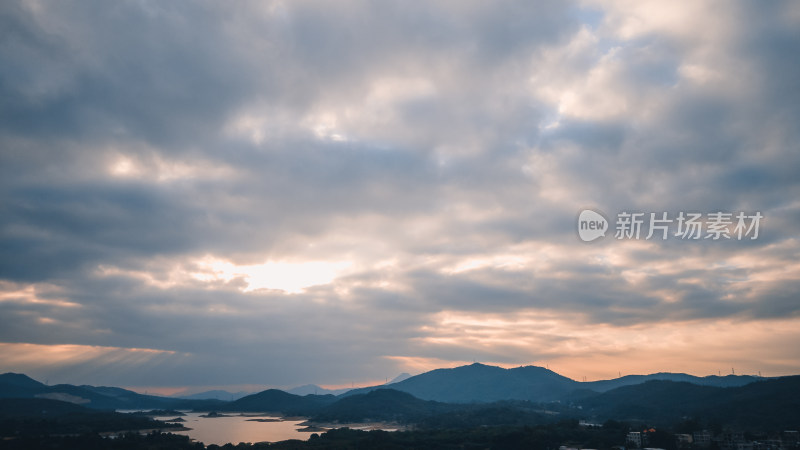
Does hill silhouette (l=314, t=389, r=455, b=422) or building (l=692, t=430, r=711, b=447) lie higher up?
building (l=692, t=430, r=711, b=447)

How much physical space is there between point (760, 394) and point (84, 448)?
419 ft

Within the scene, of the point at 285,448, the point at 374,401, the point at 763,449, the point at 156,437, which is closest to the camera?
the point at 763,449

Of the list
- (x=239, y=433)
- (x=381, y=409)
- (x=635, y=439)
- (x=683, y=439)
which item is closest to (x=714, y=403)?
(x=683, y=439)

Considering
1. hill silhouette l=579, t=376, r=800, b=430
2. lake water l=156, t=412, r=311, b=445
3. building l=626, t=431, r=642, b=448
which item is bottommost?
lake water l=156, t=412, r=311, b=445

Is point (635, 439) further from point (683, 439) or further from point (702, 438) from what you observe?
point (702, 438)

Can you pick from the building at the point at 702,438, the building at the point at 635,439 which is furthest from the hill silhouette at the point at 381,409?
the building at the point at 702,438

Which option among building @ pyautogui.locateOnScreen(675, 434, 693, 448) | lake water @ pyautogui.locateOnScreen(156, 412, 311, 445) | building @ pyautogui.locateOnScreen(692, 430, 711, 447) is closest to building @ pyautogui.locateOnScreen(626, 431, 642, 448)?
building @ pyautogui.locateOnScreen(675, 434, 693, 448)

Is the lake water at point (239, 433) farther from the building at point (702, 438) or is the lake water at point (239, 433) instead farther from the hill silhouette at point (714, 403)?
the hill silhouette at point (714, 403)

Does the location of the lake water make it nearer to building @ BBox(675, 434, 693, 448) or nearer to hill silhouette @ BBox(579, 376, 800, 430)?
building @ BBox(675, 434, 693, 448)

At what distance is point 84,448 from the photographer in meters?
69.0

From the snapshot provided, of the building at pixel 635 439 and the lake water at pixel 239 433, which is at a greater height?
the building at pixel 635 439

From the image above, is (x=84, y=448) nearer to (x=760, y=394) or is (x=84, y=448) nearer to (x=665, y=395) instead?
(x=760, y=394)

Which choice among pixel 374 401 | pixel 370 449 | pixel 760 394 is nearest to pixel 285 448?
pixel 370 449

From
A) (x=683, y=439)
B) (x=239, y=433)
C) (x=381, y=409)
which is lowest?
(x=239, y=433)
